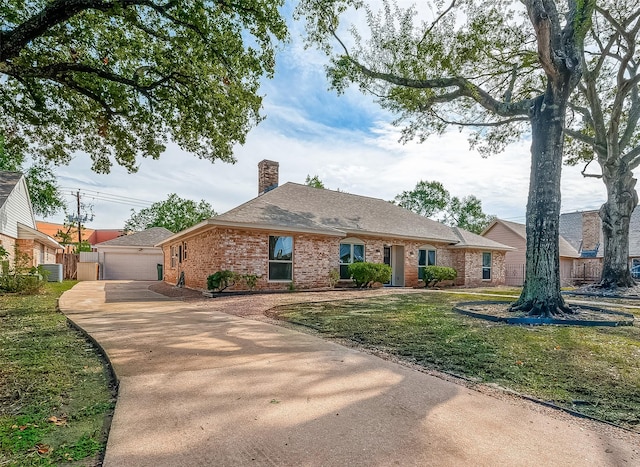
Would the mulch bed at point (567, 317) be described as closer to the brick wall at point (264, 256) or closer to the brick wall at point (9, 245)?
the brick wall at point (264, 256)

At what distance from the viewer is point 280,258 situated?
534 inches

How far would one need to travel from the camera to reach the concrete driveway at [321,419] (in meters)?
2.15

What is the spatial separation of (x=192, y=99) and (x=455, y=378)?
27.7 ft

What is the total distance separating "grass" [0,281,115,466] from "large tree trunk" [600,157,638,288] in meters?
18.8

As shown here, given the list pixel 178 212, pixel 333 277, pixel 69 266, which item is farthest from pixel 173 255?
pixel 178 212

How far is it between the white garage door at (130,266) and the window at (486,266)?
22.9 meters

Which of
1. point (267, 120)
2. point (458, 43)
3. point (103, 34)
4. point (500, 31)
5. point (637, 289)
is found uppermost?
point (500, 31)

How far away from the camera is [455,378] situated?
3.66m

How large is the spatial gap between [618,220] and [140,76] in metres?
18.7

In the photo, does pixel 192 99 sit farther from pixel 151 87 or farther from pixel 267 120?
pixel 267 120

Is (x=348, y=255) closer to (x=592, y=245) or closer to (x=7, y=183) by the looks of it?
(x=7, y=183)

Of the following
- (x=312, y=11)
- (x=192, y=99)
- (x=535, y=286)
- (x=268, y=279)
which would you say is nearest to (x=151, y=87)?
(x=192, y=99)

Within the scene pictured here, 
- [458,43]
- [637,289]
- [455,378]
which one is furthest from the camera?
[637,289]

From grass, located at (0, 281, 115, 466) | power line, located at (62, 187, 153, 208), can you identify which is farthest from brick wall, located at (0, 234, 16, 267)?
power line, located at (62, 187, 153, 208)
